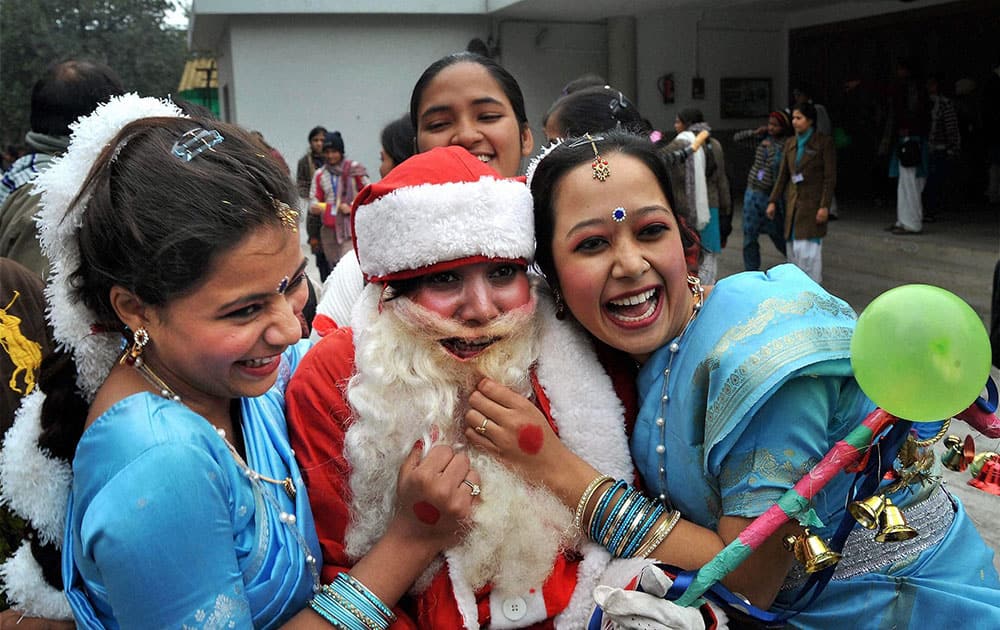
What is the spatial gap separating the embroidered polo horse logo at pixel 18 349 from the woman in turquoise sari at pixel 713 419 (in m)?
1.04

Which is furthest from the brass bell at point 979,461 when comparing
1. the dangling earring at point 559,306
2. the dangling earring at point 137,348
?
the dangling earring at point 137,348

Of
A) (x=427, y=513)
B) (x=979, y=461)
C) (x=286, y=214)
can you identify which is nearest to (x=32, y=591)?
(x=427, y=513)

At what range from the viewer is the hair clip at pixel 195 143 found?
4.68 feet

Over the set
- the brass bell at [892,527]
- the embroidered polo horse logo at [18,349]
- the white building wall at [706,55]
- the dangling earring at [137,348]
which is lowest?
the brass bell at [892,527]

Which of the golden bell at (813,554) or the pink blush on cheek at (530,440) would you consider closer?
the golden bell at (813,554)

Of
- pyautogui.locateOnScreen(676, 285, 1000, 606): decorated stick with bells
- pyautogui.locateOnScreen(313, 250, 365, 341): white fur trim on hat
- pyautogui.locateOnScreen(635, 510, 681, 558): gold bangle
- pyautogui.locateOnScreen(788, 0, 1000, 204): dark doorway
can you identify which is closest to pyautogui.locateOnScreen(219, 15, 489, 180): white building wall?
pyautogui.locateOnScreen(788, 0, 1000, 204): dark doorway

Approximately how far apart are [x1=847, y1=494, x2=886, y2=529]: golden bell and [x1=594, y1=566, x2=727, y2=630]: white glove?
1.13 ft

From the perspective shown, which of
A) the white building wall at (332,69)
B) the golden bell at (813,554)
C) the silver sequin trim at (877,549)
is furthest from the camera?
the white building wall at (332,69)

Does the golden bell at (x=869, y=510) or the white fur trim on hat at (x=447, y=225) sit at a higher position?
Answer: the white fur trim on hat at (x=447, y=225)

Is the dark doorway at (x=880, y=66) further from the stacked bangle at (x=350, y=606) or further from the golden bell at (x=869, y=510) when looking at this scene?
the stacked bangle at (x=350, y=606)

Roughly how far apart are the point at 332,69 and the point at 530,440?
11.8 metres

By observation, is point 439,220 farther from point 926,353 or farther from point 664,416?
point 926,353

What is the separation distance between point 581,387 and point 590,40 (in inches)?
479

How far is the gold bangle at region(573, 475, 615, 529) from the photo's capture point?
5.54ft
